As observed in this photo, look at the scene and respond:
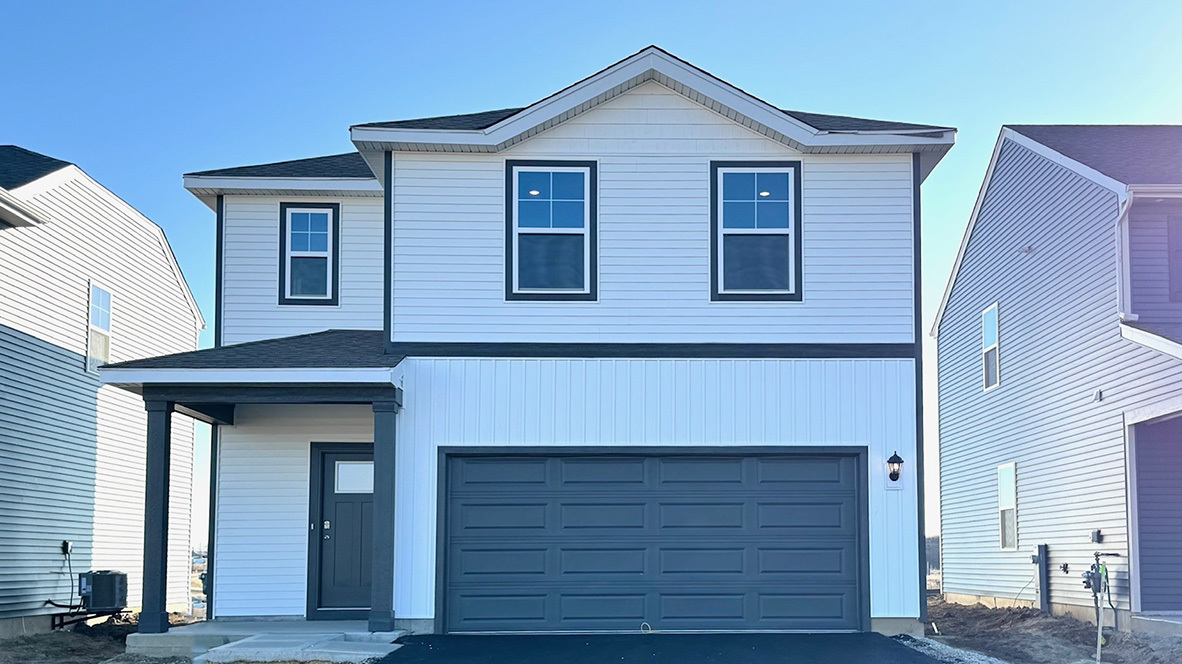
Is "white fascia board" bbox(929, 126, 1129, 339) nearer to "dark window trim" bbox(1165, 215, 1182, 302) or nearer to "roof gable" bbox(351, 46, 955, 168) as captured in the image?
"dark window trim" bbox(1165, 215, 1182, 302)

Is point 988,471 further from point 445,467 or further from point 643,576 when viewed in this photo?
point 445,467

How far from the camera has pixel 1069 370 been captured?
625 inches

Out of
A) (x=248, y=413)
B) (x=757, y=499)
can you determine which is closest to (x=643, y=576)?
(x=757, y=499)

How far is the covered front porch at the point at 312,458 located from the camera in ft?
39.0

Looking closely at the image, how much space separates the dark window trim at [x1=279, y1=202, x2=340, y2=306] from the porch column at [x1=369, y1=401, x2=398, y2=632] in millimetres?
3004

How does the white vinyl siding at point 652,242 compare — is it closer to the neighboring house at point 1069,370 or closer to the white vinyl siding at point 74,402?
the neighboring house at point 1069,370

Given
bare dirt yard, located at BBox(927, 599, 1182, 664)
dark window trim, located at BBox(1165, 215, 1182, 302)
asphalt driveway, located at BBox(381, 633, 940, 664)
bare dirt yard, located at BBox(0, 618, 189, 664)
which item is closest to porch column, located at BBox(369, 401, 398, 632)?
asphalt driveway, located at BBox(381, 633, 940, 664)

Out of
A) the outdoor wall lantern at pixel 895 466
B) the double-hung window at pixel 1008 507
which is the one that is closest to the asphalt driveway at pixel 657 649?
the outdoor wall lantern at pixel 895 466

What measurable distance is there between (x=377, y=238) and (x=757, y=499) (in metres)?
5.70

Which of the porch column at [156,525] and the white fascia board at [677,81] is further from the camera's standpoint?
the white fascia board at [677,81]

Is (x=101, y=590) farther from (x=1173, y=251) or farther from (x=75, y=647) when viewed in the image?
(x=1173, y=251)

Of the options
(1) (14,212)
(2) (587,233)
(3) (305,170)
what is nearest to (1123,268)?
(2) (587,233)

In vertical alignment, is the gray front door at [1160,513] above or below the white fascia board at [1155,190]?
below

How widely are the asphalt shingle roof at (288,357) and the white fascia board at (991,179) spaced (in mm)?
8576
